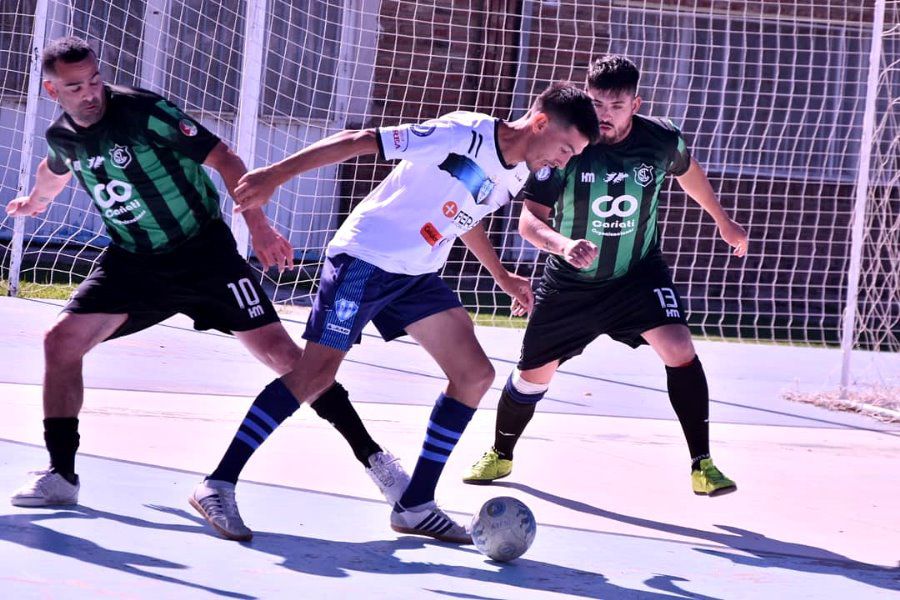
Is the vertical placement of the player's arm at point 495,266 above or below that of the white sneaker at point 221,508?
above

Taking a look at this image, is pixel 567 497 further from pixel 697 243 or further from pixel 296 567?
pixel 697 243

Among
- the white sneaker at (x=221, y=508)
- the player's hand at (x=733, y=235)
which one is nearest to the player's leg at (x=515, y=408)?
the player's hand at (x=733, y=235)

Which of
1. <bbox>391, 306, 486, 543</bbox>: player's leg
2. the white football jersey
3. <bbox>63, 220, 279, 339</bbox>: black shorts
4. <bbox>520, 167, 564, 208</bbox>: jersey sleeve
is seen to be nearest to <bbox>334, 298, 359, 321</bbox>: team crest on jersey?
the white football jersey

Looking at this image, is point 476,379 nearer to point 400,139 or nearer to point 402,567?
point 402,567

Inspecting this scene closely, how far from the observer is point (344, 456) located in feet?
18.6

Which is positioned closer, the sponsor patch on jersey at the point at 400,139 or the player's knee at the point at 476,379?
the sponsor patch on jersey at the point at 400,139

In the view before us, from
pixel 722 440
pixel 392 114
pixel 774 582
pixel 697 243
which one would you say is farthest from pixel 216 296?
pixel 697 243

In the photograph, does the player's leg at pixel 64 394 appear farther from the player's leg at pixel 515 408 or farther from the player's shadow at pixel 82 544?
the player's leg at pixel 515 408

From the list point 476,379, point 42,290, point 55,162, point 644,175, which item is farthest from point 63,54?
point 42,290

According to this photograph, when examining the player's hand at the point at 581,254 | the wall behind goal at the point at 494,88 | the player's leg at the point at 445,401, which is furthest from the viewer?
the wall behind goal at the point at 494,88

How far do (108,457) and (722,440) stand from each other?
3207 mm

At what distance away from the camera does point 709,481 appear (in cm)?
518

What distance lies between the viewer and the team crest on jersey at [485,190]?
4375 mm

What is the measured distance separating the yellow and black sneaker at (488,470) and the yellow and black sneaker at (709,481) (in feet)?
2.59
